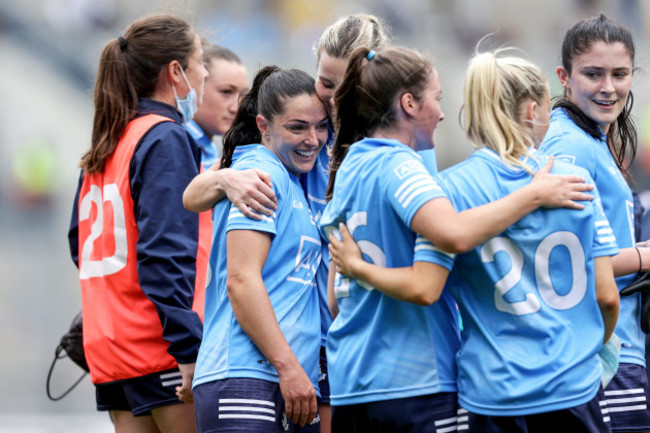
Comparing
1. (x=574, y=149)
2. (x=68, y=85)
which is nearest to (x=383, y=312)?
(x=574, y=149)

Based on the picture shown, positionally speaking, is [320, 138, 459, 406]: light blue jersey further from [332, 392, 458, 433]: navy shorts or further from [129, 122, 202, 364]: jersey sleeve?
[129, 122, 202, 364]: jersey sleeve

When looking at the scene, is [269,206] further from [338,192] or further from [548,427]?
[548,427]

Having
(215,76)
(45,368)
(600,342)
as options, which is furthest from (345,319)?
(45,368)

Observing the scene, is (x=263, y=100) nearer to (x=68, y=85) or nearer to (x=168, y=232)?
(x=168, y=232)

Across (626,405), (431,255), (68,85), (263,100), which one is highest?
(68,85)

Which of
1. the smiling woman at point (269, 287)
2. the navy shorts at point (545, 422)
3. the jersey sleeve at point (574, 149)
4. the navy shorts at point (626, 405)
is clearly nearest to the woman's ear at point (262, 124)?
the smiling woman at point (269, 287)

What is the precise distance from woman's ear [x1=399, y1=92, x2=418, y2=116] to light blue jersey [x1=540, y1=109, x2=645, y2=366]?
2.56 feet

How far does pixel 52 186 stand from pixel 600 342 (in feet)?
34.0

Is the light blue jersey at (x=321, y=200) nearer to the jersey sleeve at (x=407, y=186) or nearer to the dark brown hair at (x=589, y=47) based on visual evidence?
the jersey sleeve at (x=407, y=186)

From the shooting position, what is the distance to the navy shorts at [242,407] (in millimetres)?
2887

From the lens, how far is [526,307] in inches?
101

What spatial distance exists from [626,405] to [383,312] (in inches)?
44.3

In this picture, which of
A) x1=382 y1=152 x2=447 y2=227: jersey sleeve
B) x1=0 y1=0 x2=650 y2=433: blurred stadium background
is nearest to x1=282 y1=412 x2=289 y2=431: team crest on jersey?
x1=382 y1=152 x2=447 y2=227: jersey sleeve

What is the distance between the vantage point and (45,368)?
10438 mm
